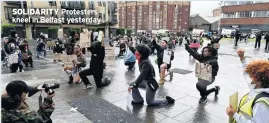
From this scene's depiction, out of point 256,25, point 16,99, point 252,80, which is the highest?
point 256,25

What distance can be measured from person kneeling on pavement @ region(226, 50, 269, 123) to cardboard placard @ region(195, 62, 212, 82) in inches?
104

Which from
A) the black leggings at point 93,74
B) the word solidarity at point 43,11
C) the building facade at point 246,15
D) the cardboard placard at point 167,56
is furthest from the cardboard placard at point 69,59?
the building facade at point 246,15

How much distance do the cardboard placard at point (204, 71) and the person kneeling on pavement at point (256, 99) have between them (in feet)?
8.68

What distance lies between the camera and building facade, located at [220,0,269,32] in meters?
52.0

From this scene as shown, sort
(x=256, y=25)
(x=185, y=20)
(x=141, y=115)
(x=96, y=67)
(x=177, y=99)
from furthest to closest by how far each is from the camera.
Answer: (x=185, y=20) < (x=256, y=25) < (x=96, y=67) < (x=177, y=99) < (x=141, y=115)

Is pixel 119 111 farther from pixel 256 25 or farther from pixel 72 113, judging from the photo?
pixel 256 25

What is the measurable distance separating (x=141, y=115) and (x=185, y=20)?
95085 mm

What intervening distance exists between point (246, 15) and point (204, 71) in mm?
59168

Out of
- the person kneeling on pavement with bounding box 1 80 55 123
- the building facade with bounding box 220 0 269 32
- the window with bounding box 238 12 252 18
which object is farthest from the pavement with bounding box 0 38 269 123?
the window with bounding box 238 12 252 18

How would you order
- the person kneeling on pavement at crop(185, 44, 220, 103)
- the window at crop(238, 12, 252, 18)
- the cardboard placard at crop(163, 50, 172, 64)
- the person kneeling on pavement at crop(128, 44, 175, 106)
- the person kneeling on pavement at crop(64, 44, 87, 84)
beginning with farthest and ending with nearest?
the window at crop(238, 12, 252, 18), the cardboard placard at crop(163, 50, 172, 64), the person kneeling on pavement at crop(64, 44, 87, 84), the person kneeling on pavement at crop(185, 44, 220, 103), the person kneeling on pavement at crop(128, 44, 175, 106)

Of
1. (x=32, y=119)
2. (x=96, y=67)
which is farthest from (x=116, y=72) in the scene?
(x=32, y=119)

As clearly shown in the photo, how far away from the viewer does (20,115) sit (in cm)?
226

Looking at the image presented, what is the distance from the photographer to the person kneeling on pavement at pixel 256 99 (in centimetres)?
195

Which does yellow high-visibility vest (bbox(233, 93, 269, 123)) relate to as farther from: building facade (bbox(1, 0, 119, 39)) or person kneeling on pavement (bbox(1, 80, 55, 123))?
building facade (bbox(1, 0, 119, 39))
